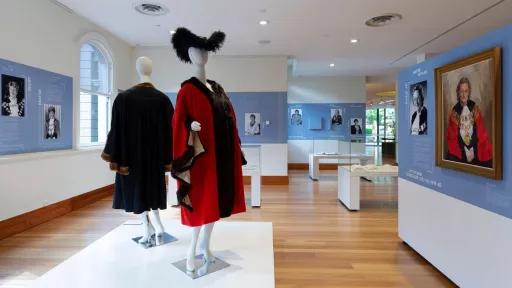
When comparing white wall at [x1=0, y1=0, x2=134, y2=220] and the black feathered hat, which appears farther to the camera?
white wall at [x1=0, y1=0, x2=134, y2=220]

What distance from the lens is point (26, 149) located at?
438 cm

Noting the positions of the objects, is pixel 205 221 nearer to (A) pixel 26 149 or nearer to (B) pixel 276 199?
(A) pixel 26 149

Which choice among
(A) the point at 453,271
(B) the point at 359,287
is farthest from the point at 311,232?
(A) the point at 453,271

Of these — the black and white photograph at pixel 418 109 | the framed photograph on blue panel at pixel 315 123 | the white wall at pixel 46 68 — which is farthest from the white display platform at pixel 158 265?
the framed photograph on blue panel at pixel 315 123

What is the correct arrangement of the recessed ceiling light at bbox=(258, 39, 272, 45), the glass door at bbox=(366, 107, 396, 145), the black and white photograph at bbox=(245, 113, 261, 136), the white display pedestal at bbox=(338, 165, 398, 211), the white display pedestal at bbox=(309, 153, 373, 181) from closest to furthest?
the white display pedestal at bbox=(338, 165, 398, 211) < the recessed ceiling light at bbox=(258, 39, 272, 45) < the white display pedestal at bbox=(309, 153, 373, 181) < the black and white photograph at bbox=(245, 113, 261, 136) < the glass door at bbox=(366, 107, 396, 145)

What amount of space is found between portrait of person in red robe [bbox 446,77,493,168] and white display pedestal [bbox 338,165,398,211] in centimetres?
273

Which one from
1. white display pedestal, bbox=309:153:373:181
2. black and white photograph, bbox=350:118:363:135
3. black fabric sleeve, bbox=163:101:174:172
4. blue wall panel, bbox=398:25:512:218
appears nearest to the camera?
blue wall panel, bbox=398:25:512:218

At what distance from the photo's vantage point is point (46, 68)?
474cm

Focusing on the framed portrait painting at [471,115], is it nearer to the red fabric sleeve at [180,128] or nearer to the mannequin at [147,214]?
the red fabric sleeve at [180,128]

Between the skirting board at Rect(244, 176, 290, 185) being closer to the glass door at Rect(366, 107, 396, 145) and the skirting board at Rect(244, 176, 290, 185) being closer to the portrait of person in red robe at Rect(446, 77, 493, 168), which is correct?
the portrait of person in red robe at Rect(446, 77, 493, 168)

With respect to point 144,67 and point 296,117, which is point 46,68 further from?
point 296,117

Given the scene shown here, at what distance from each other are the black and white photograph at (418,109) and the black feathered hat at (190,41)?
7.08 feet

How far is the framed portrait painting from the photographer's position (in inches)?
84.9

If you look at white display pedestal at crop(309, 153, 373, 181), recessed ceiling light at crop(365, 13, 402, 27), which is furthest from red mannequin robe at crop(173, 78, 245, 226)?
white display pedestal at crop(309, 153, 373, 181)
